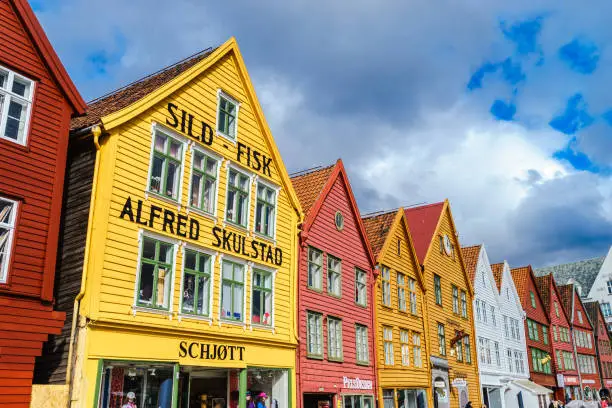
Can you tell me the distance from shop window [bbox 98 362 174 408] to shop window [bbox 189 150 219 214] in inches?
201

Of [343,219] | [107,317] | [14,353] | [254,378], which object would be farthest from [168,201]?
[343,219]

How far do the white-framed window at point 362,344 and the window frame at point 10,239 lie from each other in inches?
629

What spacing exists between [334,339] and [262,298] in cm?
496

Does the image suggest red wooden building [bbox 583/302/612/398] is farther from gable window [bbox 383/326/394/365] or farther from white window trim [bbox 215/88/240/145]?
white window trim [bbox 215/88/240/145]

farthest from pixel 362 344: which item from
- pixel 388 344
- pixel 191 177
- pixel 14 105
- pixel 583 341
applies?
pixel 583 341

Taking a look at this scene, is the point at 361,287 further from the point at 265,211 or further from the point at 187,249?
the point at 187,249

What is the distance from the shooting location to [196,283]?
18328 millimetres

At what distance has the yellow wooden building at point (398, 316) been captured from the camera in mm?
28109

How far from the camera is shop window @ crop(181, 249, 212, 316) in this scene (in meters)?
18.1

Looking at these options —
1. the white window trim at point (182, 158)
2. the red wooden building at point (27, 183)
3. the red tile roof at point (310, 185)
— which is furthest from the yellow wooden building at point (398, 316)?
the red wooden building at point (27, 183)

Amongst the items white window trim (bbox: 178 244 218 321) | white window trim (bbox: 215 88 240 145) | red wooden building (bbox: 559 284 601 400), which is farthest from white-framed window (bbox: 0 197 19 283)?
red wooden building (bbox: 559 284 601 400)

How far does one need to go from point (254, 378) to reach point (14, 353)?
31.5 feet

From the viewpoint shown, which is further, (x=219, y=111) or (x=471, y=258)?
(x=471, y=258)

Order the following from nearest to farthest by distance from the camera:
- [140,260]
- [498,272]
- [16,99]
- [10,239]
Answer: [10,239] → [16,99] → [140,260] → [498,272]
